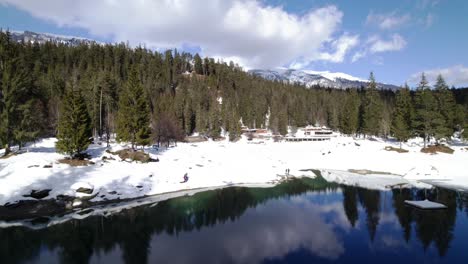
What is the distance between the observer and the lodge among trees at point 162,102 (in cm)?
4197

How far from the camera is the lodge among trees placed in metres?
42.0

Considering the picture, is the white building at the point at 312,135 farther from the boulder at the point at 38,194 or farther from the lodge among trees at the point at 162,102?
the boulder at the point at 38,194

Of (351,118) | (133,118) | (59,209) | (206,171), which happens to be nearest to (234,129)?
(351,118)

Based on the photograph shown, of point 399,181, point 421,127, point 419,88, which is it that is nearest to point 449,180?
point 399,181

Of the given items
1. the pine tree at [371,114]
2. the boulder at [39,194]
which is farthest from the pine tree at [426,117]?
the boulder at [39,194]

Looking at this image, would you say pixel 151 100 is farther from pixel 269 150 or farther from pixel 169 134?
pixel 269 150

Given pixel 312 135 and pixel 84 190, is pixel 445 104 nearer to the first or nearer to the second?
pixel 312 135

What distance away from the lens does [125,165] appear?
44000mm

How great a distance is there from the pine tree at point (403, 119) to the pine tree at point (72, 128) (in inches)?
2688

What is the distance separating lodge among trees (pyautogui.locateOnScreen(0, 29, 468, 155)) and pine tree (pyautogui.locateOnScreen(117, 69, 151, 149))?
0.17m

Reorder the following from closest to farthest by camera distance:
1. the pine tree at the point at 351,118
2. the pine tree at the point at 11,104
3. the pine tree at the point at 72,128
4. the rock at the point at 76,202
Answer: the rock at the point at 76,202 < the pine tree at the point at 11,104 < the pine tree at the point at 72,128 < the pine tree at the point at 351,118

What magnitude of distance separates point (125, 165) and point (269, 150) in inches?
1990

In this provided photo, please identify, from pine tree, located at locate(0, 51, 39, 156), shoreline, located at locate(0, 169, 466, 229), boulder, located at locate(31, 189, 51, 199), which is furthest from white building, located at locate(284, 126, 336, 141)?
boulder, located at locate(31, 189, 51, 199)

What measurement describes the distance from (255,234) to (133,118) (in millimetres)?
31768
